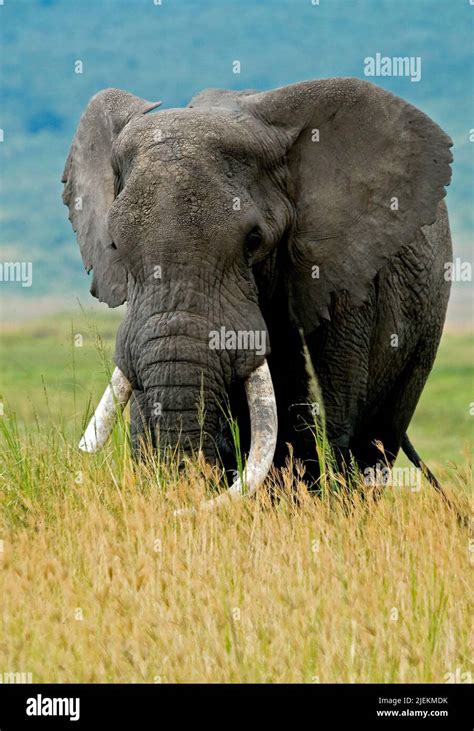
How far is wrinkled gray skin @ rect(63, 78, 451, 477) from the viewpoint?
7641mm

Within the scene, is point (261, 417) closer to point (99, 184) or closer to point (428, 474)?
point (99, 184)

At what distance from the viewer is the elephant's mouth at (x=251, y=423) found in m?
7.66

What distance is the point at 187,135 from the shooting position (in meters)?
7.87

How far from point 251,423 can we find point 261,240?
3.78 ft

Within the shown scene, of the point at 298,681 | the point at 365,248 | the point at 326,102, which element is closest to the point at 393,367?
the point at 365,248

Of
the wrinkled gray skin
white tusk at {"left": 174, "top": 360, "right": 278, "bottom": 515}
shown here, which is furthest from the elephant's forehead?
white tusk at {"left": 174, "top": 360, "right": 278, "bottom": 515}

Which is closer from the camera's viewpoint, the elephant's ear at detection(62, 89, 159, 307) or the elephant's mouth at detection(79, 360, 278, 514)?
the elephant's mouth at detection(79, 360, 278, 514)

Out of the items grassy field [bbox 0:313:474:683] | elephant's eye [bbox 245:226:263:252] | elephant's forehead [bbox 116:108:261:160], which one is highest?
elephant's forehead [bbox 116:108:261:160]

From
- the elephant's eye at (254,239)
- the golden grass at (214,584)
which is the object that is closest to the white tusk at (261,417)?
the golden grass at (214,584)

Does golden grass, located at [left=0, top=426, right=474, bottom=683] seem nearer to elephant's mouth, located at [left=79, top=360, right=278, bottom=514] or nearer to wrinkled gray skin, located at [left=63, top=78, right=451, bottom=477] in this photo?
elephant's mouth, located at [left=79, top=360, right=278, bottom=514]

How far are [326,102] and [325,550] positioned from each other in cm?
335

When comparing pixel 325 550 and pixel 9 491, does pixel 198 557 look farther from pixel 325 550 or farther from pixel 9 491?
pixel 9 491

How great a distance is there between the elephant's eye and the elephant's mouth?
2.41 feet

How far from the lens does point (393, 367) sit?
1009cm
